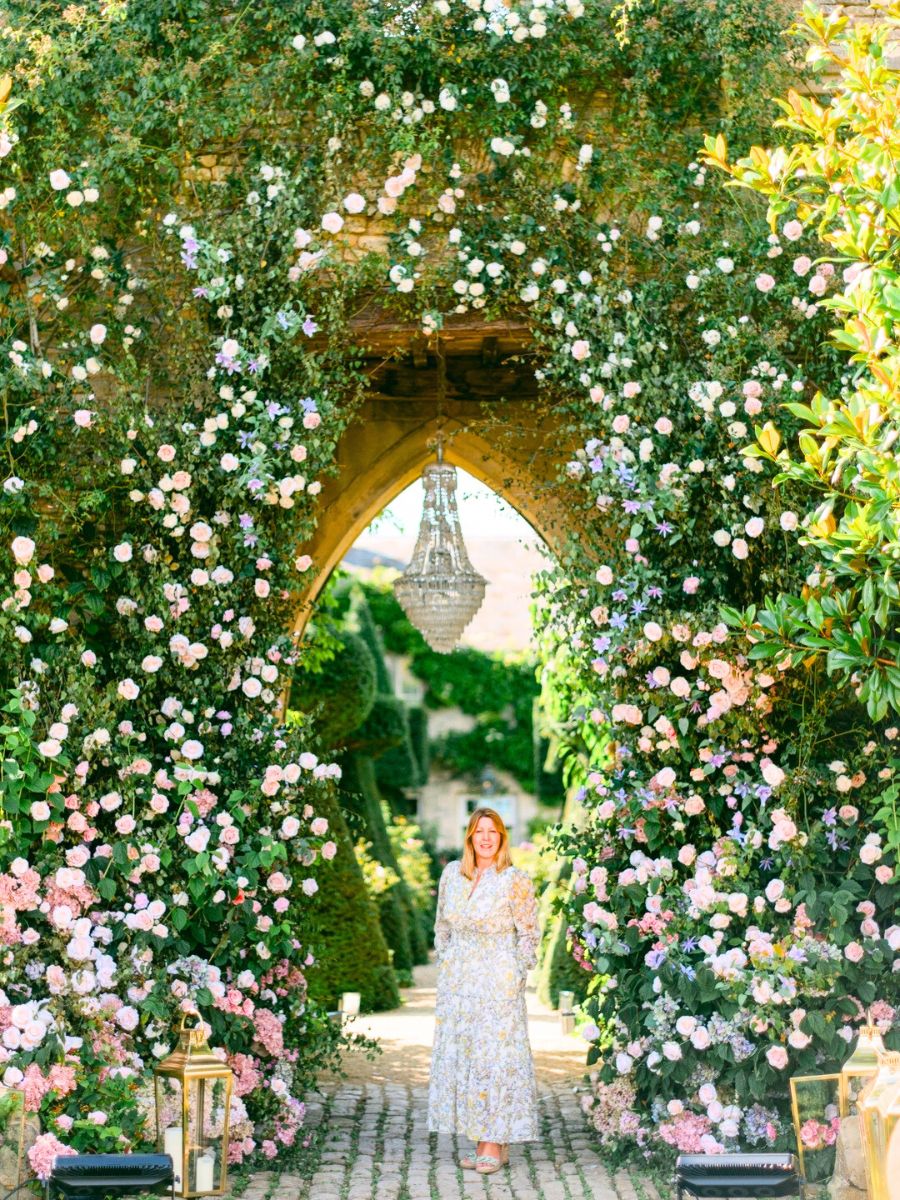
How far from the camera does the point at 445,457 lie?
352 inches

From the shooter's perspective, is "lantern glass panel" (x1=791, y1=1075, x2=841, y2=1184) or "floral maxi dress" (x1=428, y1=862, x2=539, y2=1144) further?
"floral maxi dress" (x1=428, y1=862, x2=539, y2=1144)

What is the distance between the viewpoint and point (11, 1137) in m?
5.07

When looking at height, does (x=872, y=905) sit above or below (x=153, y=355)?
below

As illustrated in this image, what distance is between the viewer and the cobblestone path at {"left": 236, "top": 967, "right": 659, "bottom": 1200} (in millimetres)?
5707

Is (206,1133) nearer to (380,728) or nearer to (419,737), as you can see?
(380,728)

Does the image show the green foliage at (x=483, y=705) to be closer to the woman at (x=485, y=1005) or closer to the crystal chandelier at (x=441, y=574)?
the crystal chandelier at (x=441, y=574)

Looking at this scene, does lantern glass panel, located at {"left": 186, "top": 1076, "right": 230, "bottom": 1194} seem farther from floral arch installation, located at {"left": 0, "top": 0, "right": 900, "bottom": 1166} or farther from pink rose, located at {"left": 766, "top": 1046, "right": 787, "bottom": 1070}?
pink rose, located at {"left": 766, "top": 1046, "right": 787, "bottom": 1070}

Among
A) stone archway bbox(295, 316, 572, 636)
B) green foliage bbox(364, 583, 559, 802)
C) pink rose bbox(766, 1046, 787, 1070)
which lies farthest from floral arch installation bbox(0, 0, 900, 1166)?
green foliage bbox(364, 583, 559, 802)

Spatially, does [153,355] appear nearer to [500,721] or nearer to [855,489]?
[855,489]

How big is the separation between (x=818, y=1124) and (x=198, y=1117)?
224cm

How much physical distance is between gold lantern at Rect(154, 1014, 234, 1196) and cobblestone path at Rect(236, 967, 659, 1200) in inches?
13.9

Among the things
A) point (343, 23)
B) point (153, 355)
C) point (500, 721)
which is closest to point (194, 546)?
point (153, 355)

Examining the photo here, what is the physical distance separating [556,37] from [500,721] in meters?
16.4

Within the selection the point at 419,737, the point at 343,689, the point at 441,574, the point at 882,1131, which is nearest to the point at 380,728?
the point at 343,689
